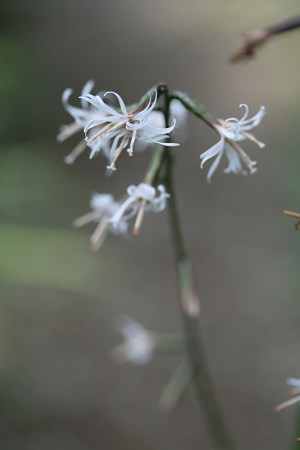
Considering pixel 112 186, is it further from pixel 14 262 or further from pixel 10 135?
pixel 14 262

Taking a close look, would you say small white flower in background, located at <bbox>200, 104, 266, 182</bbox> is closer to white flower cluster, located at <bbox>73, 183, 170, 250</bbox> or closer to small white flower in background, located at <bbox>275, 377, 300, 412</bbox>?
white flower cluster, located at <bbox>73, 183, 170, 250</bbox>

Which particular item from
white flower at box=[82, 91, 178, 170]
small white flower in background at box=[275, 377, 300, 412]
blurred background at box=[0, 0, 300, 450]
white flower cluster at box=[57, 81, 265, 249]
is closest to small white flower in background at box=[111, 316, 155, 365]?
white flower cluster at box=[57, 81, 265, 249]

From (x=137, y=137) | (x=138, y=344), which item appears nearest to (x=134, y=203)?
(x=137, y=137)

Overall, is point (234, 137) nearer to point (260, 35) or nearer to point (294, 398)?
point (260, 35)

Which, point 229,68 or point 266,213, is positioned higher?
point 229,68

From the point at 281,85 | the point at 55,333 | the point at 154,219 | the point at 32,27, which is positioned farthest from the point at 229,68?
the point at 55,333

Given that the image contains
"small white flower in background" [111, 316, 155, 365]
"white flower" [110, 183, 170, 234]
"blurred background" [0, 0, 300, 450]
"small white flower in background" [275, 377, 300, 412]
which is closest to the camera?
"small white flower in background" [275, 377, 300, 412]

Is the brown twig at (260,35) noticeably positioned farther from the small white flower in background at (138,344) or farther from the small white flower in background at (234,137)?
the small white flower in background at (138,344)
